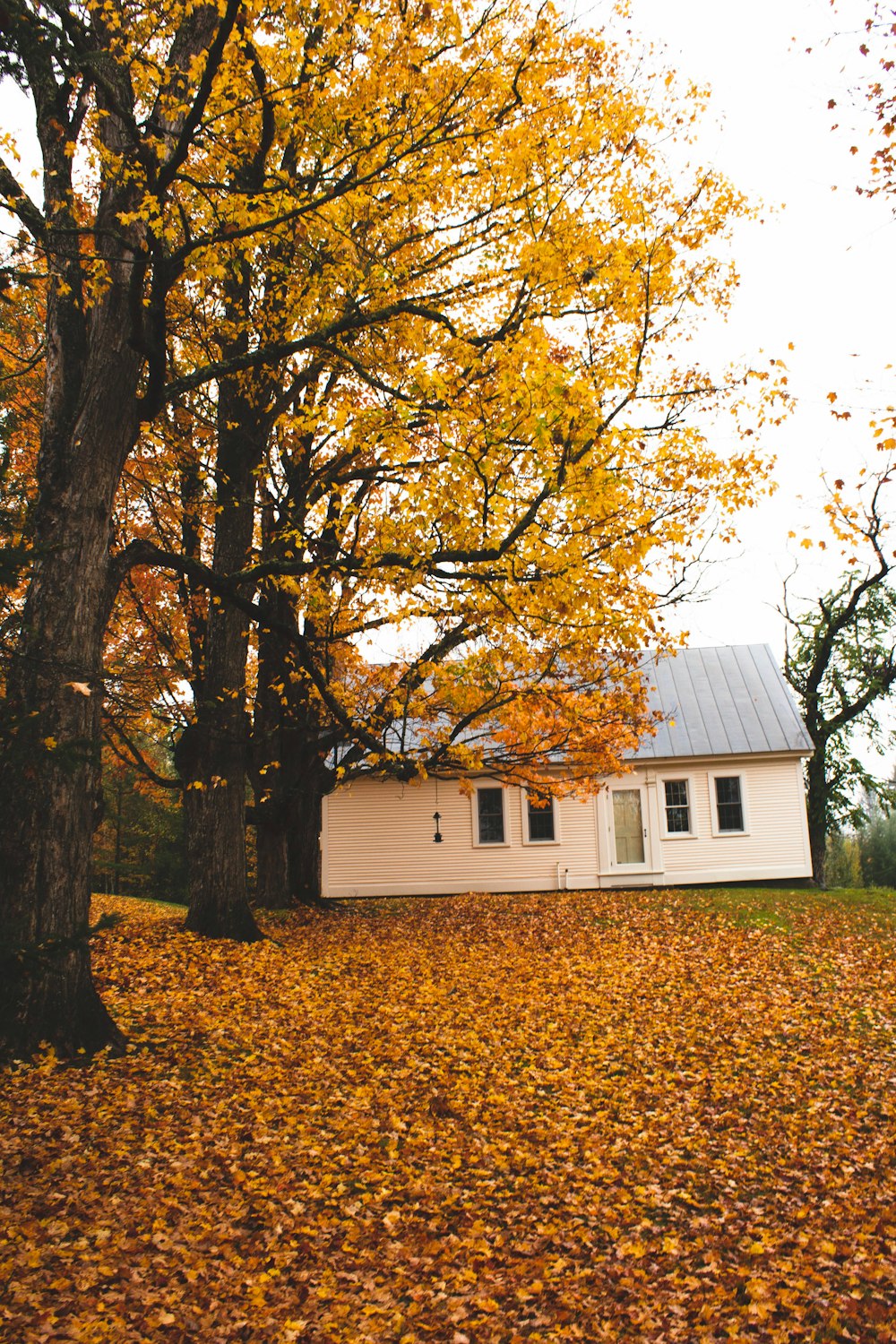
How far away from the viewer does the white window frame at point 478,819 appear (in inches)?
882

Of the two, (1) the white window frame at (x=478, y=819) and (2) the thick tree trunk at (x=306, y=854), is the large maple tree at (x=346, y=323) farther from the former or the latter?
(1) the white window frame at (x=478, y=819)

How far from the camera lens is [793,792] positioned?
72.1 ft

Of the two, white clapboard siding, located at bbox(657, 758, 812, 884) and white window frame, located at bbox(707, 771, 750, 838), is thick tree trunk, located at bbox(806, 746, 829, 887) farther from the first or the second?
white window frame, located at bbox(707, 771, 750, 838)

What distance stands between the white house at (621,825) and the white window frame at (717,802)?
0.07 ft

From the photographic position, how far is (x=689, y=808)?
22.1 m

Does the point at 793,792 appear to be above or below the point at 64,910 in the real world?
above

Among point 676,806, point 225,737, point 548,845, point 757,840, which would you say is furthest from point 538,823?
point 225,737

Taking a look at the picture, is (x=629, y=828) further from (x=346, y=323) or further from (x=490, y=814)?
(x=346, y=323)

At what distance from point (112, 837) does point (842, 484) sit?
25.3 meters

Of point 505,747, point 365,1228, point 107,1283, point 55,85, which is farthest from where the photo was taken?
point 505,747

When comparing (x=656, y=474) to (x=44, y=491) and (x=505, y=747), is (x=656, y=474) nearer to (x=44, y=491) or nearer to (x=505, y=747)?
(x=44, y=491)

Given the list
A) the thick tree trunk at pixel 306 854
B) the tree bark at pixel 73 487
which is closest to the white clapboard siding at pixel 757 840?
the thick tree trunk at pixel 306 854

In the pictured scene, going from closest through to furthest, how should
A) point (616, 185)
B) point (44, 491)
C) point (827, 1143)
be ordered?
point (827, 1143) → point (44, 491) → point (616, 185)

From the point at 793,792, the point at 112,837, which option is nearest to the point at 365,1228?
the point at 793,792
